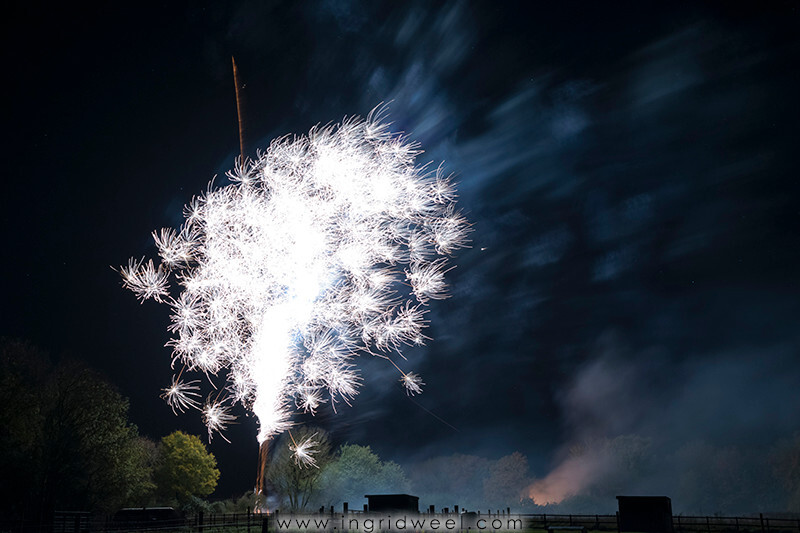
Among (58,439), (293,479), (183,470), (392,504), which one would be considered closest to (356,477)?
(293,479)

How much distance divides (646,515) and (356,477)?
38.7 metres

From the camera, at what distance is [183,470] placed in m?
46.4

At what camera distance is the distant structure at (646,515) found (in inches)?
725

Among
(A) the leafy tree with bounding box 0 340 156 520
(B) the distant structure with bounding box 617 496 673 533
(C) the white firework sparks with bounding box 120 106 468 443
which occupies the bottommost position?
(B) the distant structure with bounding box 617 496 673 533

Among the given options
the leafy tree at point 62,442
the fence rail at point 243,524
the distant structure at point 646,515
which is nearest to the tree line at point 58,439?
the leafy tree at point 62,442

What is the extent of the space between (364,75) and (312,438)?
34658 mm

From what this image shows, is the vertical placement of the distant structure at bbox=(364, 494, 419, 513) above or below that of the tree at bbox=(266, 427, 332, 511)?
above

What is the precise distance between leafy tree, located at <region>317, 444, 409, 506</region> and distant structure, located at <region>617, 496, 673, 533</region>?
35.3 meters

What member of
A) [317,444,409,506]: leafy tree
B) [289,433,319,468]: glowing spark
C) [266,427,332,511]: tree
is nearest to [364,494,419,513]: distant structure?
[289,433,319,468]: glowing spark

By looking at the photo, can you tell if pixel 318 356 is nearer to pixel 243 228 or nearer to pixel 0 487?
pixel 243 228

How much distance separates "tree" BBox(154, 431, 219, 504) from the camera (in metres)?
46.2

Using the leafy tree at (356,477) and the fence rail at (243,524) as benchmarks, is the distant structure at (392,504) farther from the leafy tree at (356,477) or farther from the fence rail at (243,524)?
the leafy tree at (356,477)

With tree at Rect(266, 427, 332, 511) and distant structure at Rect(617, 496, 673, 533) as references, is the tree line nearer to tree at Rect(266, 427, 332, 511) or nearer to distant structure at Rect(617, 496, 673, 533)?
tree at Rect(266, 427, 332, 511)

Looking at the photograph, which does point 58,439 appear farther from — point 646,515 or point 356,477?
point 356,477
